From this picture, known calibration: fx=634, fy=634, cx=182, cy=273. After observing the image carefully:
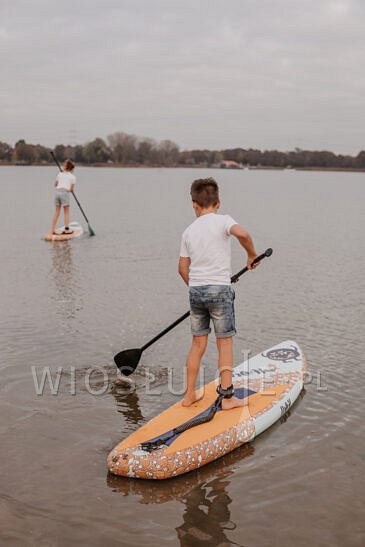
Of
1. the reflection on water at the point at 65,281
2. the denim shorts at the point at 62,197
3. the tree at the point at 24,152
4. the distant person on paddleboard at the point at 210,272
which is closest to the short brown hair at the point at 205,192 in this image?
the distant person on paddleboard at the point at 210,272

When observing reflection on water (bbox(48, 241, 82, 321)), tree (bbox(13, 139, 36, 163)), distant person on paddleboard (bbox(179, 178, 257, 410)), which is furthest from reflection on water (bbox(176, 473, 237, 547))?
tree (bbox(13, 139, 36, 163))

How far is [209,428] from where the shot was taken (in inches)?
201

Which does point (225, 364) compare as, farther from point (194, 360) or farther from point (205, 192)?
point (205, 192)

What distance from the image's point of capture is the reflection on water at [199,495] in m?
3.99

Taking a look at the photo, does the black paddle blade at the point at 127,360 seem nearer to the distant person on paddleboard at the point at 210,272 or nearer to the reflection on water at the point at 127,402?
the reflection on water at the point at 127,402

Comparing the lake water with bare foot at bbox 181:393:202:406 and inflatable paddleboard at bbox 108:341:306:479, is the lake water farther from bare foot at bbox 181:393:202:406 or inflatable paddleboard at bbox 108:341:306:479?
bare foot at bbox 181:393:202:406

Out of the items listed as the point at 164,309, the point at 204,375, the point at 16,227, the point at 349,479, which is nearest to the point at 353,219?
the point at 16,227

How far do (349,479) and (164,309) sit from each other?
214 inches

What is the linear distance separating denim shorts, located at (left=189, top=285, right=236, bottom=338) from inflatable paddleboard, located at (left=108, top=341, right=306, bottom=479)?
68cm

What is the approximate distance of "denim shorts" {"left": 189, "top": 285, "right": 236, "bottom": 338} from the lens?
5.29 metres

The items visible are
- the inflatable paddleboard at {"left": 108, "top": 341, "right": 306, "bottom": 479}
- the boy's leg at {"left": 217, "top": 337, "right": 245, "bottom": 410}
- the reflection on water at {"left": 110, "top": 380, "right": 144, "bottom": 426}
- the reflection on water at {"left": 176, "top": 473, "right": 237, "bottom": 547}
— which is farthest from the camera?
the reflection on water at {"left": 110, "top": 380, "right": 144, "bottom": 426}

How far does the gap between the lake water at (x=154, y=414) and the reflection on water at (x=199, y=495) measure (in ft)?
0.04

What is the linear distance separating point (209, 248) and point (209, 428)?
146cm

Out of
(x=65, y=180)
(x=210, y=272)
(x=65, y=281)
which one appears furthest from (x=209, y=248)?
(x=65, y=180)
